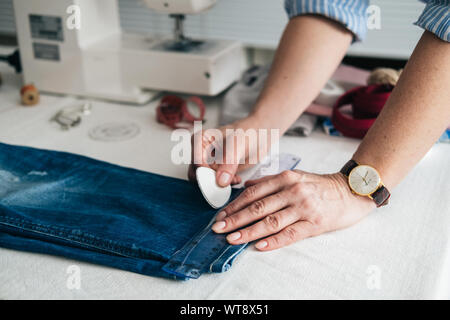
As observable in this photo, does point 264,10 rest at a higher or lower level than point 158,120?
higher

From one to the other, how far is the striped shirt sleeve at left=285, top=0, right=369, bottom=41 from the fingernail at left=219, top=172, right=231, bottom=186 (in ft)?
1.65

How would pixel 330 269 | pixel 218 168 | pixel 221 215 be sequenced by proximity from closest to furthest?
1. pixel 330 269
2. pixel 221 215
3. pixel 218 168

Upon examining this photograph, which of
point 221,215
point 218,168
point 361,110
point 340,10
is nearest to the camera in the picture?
point 221,215

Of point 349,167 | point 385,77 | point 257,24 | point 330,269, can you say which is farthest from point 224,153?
point 257,24

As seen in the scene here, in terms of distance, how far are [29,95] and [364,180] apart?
45.2 inches

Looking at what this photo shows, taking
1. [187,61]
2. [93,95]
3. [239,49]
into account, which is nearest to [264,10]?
[239,49]

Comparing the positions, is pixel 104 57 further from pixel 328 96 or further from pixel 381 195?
pixel 381 195

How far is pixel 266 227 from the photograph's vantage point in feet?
2.86

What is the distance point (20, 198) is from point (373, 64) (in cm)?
157

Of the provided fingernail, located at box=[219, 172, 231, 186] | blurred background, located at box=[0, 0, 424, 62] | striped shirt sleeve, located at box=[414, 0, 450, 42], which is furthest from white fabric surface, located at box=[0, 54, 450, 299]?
blurred background, located at box=[0, 0, 424, 62]

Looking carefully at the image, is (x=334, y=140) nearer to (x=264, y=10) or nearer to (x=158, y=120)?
(x=158, y=120)

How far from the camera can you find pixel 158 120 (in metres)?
1.48

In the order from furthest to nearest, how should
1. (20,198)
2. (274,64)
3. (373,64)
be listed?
1. (373,64)
2. (274,64)
3. (20,198)

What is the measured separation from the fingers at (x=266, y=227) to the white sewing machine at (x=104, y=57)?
74cm
